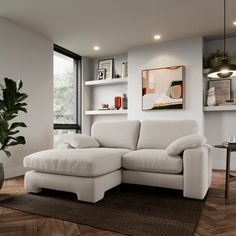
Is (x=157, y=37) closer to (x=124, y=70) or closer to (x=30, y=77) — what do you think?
(x=124, y=70)

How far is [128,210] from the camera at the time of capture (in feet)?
6.89

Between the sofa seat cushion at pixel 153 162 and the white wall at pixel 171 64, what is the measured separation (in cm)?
185

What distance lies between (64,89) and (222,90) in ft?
10.1

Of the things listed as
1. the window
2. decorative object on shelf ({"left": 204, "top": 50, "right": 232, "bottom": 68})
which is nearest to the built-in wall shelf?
decorative object on shelf ({"left": 204, "top": 50, "right": 232, "bottom": 68})

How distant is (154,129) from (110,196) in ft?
3.77

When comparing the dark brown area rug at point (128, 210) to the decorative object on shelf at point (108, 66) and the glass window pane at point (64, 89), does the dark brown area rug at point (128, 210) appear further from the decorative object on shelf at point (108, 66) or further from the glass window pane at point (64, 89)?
the decorative object on shelf at point (108, 66)

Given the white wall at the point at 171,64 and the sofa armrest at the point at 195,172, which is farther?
the white wall at the point at 171,64

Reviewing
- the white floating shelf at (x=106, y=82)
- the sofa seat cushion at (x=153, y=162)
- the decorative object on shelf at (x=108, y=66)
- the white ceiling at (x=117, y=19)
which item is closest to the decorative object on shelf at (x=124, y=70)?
the white floating shelf at (x=106, y=82)

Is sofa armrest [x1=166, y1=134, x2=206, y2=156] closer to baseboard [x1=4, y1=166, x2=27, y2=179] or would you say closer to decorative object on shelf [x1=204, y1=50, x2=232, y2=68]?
decorative object on shelf [x1=204, y1=50, x2=232, y2=68]

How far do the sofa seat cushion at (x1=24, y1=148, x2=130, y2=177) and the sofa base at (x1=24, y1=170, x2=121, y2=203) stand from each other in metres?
0.06

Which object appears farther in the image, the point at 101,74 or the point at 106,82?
the point at 101,74

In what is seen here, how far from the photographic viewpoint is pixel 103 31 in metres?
3.92

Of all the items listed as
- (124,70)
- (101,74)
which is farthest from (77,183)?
(101,74)

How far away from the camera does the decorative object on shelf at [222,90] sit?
4.13m
